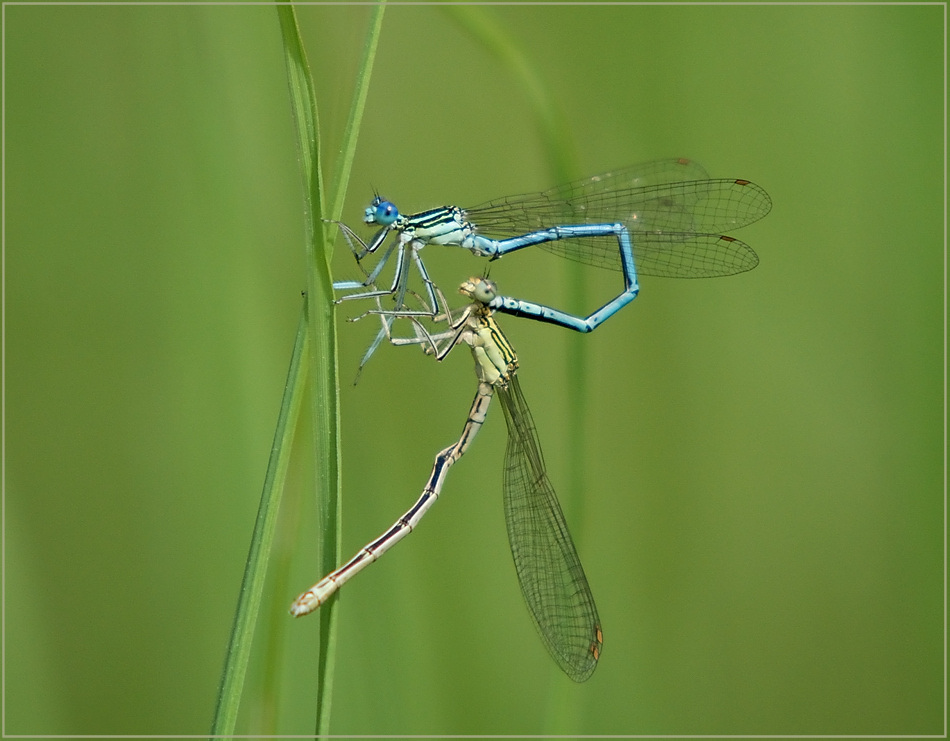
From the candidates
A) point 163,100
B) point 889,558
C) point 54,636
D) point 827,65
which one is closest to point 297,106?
point 163,100

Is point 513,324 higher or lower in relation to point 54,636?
higher

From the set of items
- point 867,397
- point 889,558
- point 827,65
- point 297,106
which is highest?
point 827,65

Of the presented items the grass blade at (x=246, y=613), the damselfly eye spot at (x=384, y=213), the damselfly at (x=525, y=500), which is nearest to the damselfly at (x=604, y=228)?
the damselfly eye spot at (x=384, y=213)

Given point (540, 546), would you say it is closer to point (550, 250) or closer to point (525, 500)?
point (525, 500)

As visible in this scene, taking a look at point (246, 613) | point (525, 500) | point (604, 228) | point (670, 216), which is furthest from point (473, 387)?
point (246, 613)

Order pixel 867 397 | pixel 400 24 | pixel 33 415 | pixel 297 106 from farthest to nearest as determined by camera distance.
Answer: pixel 867 397
pixel 400 24
pixel 33 415
pixel 297 106

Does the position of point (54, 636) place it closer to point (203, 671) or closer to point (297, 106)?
point (203, 671)
